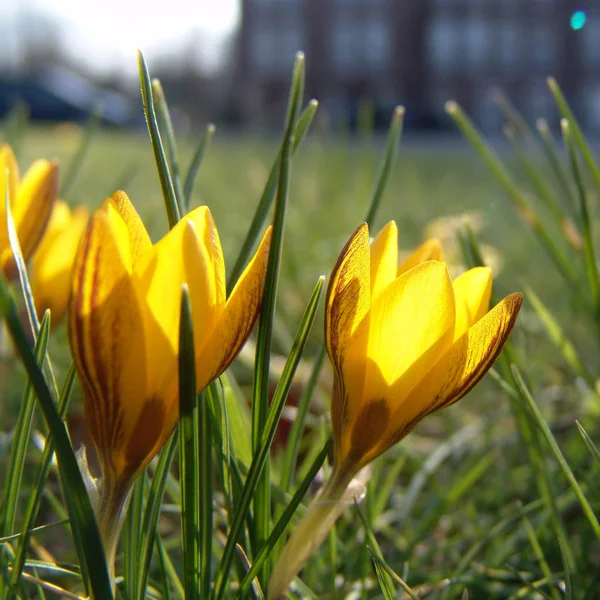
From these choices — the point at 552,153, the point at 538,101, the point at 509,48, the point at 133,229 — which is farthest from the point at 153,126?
the point at 509,48

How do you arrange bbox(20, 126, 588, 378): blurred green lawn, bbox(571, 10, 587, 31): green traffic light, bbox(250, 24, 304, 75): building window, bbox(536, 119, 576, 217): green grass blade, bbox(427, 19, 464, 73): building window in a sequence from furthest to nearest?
bbox(250, 24, 304, 75): building window → bbox(427, 19, 464, 73): building window → bbox(20, 126, 588, 378): blurred green lawn → bbox(571, 10, 587, 31): green traffic light → bbox(536, 119, 576, 217): green grass blade

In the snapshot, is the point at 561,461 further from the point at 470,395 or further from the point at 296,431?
the point at 470,395


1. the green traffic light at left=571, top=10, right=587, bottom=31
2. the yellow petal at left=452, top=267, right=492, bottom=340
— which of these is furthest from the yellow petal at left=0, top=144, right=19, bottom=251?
the green traffic light at left=571, top=10, right=587, bottom=31

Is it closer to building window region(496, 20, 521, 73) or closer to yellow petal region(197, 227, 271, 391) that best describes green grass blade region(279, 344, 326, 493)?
yellow petal region(197, 227, 271, 391)

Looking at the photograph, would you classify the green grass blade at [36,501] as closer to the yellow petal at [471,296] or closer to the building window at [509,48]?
the yellow petal at [471,296]

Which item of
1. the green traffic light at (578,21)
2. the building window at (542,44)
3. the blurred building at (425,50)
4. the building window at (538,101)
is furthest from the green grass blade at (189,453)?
the building window at (542,44)

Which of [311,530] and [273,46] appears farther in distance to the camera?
[273,46]
